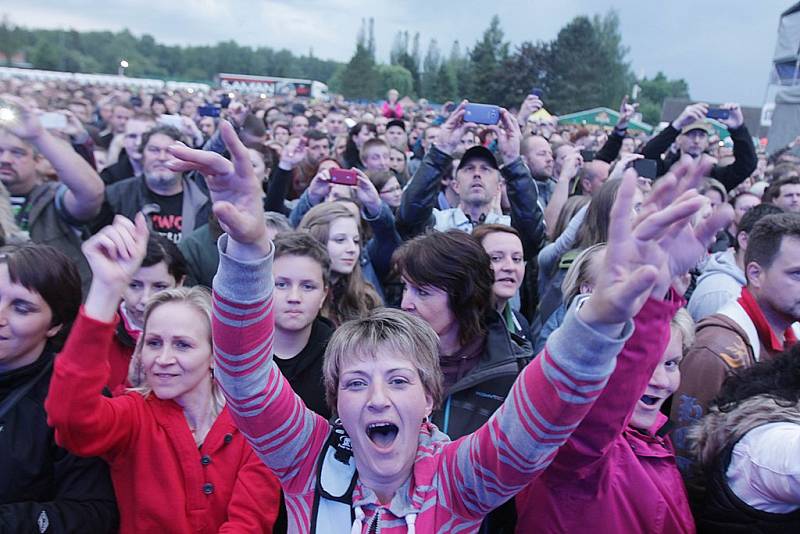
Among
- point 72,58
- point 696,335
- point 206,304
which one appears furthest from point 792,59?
point 72,58

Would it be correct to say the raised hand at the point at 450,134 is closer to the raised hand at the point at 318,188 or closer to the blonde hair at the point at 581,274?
the raised hand at the point at 318,188

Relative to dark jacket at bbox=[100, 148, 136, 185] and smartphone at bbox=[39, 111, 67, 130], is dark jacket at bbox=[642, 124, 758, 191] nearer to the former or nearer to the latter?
dark jacket at bbox=[100, 148, 136, 185]

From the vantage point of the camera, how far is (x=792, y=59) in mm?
16578

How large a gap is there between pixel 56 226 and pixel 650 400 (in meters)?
3.35

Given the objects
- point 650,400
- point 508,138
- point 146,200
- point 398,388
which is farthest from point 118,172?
point 650,400

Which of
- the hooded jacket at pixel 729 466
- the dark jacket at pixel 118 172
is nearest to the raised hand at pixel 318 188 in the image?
the dark jacket at pixel 118 172

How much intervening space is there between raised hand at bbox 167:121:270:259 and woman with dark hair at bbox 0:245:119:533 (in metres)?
1.01

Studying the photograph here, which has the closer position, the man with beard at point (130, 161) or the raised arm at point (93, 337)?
the raised arm at point (93, 337)

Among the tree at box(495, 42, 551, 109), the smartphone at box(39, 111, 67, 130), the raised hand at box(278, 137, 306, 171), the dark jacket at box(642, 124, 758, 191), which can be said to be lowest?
the raised hand at box(278, 137, 306, 171)

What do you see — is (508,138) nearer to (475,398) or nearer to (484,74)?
(475,398)

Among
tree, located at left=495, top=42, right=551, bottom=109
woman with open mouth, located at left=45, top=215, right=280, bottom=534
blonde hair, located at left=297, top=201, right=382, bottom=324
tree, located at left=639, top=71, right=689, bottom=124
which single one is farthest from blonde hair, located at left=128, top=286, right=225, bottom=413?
tree, located at left=639, top=71, right=689, bottom=124

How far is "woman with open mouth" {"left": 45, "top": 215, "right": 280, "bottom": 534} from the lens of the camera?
1753mm

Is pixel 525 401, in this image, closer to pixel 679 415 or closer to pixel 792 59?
pixel 679 415

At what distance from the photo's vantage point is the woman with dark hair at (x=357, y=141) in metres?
8.10
